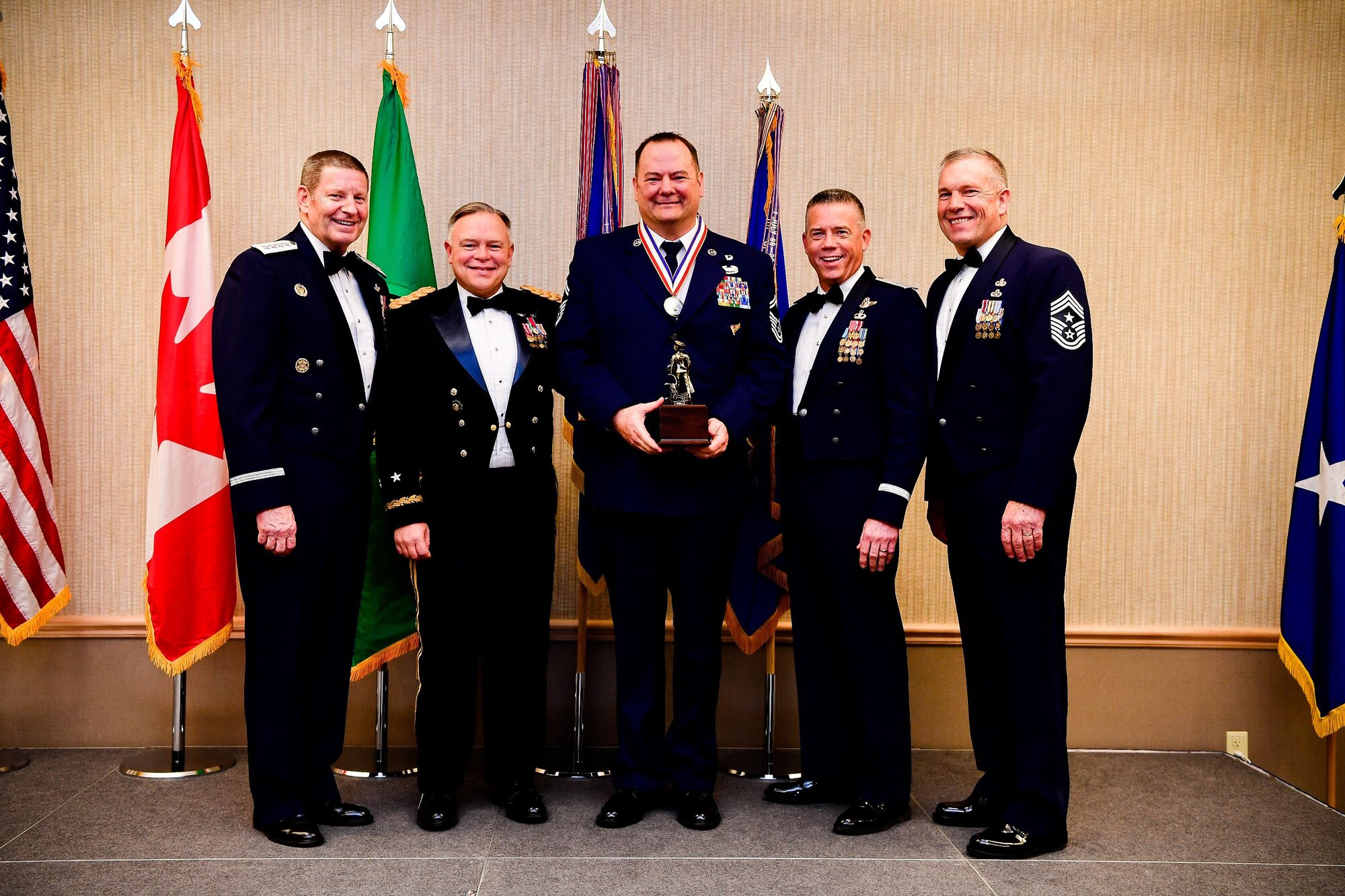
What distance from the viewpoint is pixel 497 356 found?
2.51 metres

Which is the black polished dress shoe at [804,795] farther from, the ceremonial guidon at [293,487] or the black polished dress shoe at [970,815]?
Answer: the ceremonial guidon at [293,487]

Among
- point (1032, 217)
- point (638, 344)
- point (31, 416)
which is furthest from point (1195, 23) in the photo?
point (31, 416)

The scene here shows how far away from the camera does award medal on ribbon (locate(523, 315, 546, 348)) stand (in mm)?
2523

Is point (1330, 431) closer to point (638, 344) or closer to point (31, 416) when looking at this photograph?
point (638, 344)

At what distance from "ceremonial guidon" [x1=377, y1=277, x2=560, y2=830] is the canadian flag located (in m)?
0.68

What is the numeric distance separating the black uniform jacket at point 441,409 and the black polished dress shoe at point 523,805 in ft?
2.40

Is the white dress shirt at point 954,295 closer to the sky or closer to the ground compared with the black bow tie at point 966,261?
closer to the ground

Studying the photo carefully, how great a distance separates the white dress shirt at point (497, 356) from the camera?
2467 millimetres

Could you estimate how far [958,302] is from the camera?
7.99 ft

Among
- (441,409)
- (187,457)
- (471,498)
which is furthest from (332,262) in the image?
(187,457)

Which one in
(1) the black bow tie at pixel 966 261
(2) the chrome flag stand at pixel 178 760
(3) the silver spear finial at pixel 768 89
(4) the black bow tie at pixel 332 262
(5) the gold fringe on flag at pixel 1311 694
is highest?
(3) the silver spear finial at pixel 768 89

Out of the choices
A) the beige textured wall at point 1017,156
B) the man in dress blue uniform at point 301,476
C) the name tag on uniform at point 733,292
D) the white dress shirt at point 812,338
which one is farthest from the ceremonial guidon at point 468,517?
the beige textured wall at point 1017,156

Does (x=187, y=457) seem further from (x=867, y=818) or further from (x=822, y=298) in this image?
(x=867, y=818)

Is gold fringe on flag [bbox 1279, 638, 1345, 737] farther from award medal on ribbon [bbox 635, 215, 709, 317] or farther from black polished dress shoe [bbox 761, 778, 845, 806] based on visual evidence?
award medal on ribbon [bbox 635, 215, 709, 317]
